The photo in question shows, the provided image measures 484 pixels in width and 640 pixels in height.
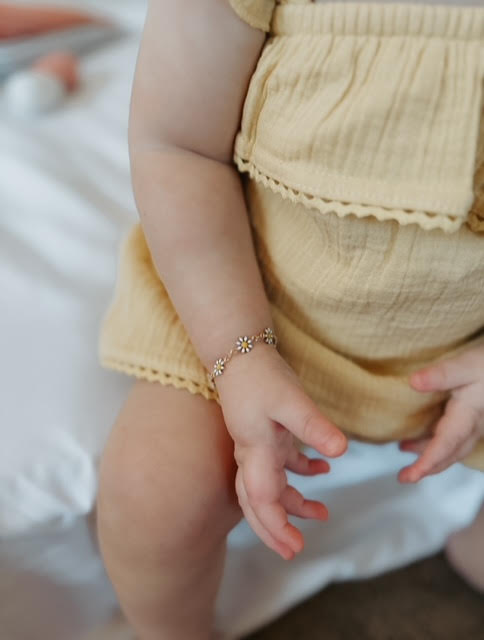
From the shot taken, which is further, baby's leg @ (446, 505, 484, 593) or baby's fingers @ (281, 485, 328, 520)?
baby's leg @ (446, 505, 484, 593)

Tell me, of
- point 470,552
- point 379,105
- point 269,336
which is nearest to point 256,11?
point 379,105

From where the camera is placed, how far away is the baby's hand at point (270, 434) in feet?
1.49

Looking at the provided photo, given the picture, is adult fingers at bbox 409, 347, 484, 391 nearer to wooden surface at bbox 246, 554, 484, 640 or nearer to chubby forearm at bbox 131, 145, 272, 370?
chubby forearm at bbox 131, 145, 272, 370

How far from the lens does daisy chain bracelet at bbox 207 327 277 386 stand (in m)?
0.49

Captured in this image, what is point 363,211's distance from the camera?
1.41 ft

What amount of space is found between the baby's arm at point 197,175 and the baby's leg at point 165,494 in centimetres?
5

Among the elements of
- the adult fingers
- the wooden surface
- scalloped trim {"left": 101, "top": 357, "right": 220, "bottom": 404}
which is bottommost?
the wooden surface

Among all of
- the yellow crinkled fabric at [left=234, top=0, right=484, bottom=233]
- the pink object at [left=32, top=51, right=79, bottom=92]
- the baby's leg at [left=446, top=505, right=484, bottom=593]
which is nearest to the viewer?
the yellow crinkled fabric at [left=234, top=0, right=484, bottom=233]

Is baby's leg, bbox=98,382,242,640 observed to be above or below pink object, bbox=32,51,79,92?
below

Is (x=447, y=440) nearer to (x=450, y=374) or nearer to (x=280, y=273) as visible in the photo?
(x=450, y=374)

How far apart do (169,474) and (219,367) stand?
9 centimetres

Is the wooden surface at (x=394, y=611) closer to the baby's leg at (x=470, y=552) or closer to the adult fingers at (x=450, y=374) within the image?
the baby's leg at (x=470, y=552)

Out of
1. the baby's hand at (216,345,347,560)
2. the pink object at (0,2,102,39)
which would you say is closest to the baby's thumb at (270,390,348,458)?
the baby's hand at (216,345,347,560)

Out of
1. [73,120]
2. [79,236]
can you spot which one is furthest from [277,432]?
[73,120]
